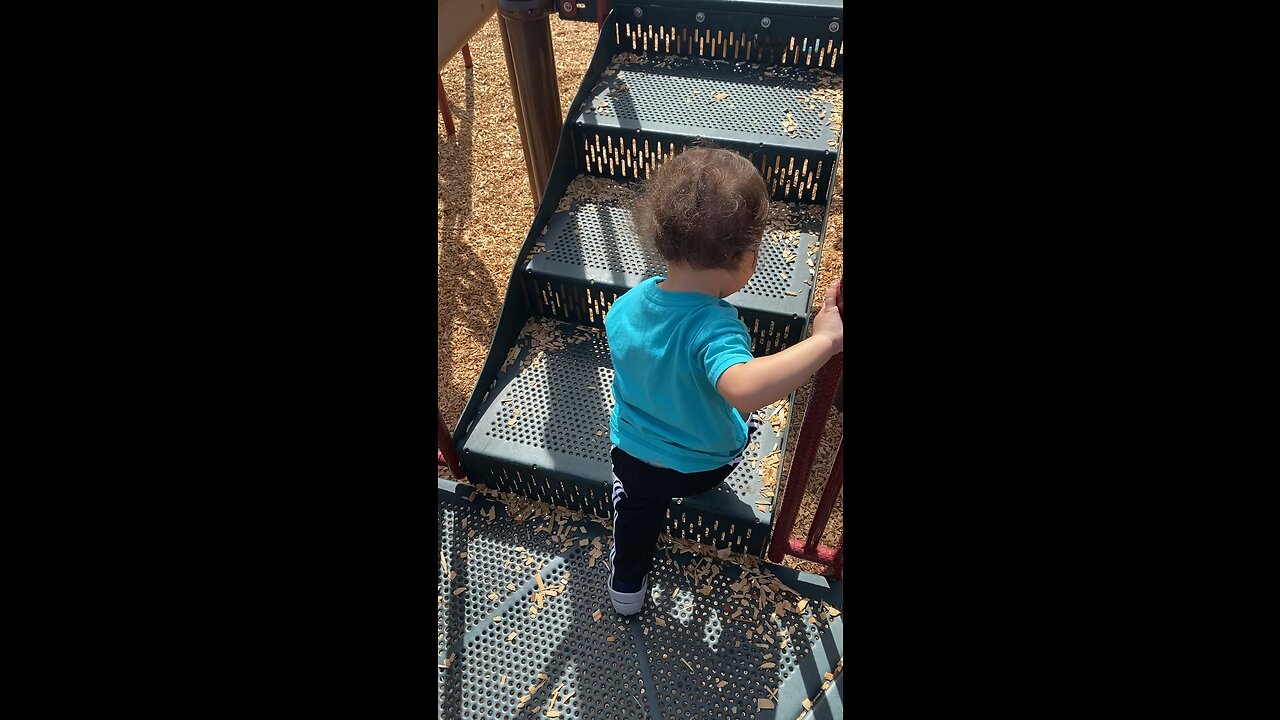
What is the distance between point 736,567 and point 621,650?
516 mm

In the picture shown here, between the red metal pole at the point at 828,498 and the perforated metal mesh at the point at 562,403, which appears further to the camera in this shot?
the perforated metal mesh at the point at 562,403

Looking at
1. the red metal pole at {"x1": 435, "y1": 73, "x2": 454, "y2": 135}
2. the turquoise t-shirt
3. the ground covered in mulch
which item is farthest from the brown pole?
the red metal pole at {"x1": 435, "y1": 73, "x2": 454, "y2": 135}

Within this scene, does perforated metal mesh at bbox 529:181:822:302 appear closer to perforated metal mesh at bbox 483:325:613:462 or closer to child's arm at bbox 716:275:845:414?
perforated metal mesh at bbox 483:325:613:462

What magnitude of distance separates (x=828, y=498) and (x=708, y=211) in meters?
1.06

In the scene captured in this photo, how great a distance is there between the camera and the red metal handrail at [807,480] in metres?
1.63

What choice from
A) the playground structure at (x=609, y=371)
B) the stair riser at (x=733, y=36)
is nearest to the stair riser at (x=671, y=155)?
the playground structure at (x=609, y=371)

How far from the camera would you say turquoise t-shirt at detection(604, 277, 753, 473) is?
1.69 metres

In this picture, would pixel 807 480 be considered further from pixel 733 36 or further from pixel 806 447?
pixel 733 36

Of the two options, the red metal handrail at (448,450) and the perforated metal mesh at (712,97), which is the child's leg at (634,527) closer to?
the red metal handrail at (448,450)

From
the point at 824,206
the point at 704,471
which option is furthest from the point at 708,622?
the point at 824,206

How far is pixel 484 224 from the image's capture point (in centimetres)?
484

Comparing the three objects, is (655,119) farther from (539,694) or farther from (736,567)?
(539,694)

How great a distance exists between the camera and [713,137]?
3.17m

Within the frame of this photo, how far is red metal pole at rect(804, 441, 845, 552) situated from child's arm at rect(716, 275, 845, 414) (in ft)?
1.74
